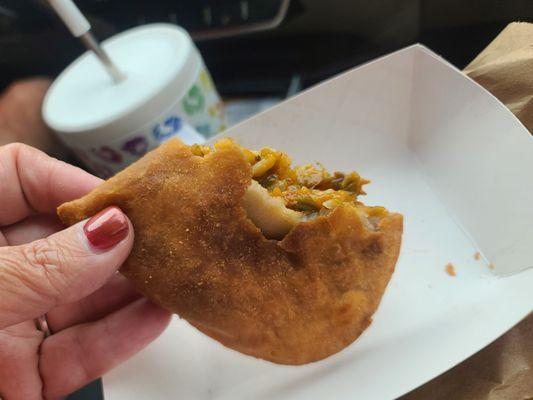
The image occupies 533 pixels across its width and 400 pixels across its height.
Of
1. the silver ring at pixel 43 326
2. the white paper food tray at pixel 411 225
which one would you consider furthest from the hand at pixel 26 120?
the white paper food tray at pixel 411 225

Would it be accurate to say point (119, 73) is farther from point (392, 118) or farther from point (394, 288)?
point (394, 288)

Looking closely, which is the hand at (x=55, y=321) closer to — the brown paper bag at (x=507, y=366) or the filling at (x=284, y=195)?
the filling at (x=284, y=195)

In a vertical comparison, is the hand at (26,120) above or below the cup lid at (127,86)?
below

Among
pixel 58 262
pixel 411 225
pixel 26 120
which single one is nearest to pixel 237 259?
pixel 58 262

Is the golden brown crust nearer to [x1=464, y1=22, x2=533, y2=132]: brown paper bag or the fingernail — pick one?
the fingernail

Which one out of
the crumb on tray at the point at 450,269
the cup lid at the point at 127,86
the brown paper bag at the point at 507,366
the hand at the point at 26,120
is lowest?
the crumb on tray at the point at 450,269

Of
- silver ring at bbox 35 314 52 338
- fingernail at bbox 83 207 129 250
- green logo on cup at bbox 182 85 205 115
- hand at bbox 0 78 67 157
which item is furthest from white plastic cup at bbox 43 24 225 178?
fingernail at bbox 83 207 129 250
